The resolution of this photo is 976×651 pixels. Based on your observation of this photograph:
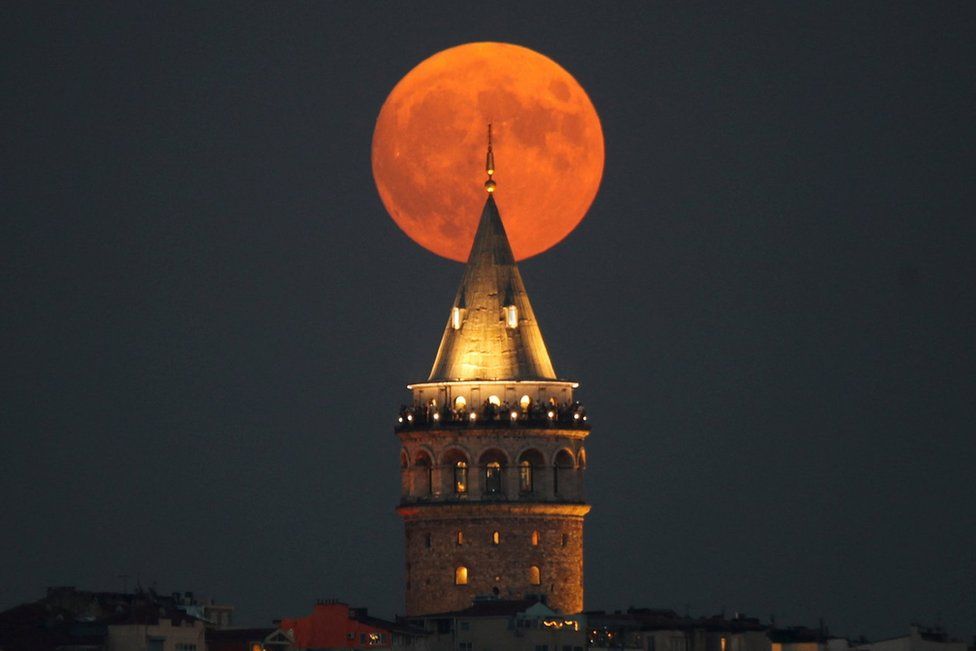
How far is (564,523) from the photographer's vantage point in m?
171

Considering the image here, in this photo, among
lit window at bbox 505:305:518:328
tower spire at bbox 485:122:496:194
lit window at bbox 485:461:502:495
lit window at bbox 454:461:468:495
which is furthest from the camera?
tower spire at bbox 485:122:496:194

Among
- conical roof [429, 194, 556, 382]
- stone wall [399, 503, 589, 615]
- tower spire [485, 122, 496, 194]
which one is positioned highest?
tower spire [485, 122, 496, 194]

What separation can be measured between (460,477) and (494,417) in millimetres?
2704

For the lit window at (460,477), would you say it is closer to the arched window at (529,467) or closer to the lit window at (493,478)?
the lit window at (493,478)

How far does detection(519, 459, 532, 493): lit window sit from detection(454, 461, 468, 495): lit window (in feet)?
6.85

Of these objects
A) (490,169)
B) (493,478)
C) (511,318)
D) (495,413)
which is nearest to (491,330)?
(511,318)

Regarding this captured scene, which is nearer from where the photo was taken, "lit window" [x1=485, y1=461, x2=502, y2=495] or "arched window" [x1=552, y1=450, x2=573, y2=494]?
"lit window" [x1=485, y1=461, x2=502, y2=495]

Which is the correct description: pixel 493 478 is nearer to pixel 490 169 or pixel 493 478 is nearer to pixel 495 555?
pixel 495 555

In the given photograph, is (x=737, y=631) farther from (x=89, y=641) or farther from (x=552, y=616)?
(x=89, y=641)

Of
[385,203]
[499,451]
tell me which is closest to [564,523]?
[499,451]

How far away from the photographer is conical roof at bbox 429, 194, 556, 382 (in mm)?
171375

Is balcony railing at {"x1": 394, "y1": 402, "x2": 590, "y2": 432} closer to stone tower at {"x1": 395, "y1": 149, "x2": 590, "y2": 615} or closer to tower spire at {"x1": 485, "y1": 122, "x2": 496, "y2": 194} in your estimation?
stone tower at {"x1": 395, "y1": 149, "x2": 590, "y2": 615}

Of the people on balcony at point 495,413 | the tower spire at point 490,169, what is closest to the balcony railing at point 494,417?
the people on balcony at point 495,413

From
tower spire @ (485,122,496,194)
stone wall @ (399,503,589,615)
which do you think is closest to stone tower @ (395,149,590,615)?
stone wall @ (399,503,589,615)
